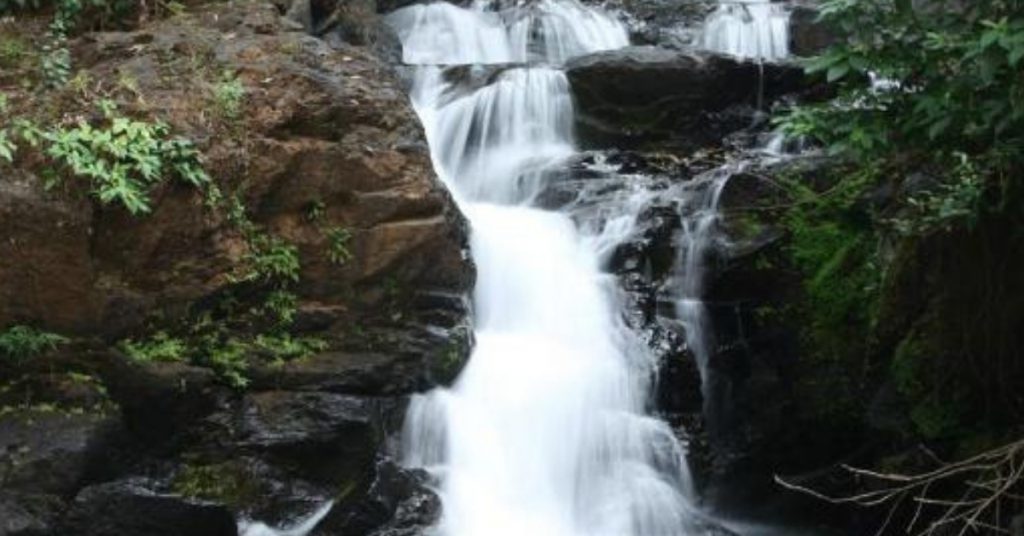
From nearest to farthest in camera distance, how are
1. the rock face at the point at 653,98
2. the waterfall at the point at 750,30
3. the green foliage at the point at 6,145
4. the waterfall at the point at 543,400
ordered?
the green foliage at the point at 6,145, the waterfall at the point at 543,400, the rock face at the point at 653,98, the waterfall at the point at 750,30

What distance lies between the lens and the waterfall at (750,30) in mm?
13164

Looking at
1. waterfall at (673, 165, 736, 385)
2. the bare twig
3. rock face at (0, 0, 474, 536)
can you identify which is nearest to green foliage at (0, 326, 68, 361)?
rock face at (0, 0, 474, 536)

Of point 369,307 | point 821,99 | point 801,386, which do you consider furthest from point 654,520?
point 821,99

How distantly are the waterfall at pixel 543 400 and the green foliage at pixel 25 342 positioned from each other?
2131 mm

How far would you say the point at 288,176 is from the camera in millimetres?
6875

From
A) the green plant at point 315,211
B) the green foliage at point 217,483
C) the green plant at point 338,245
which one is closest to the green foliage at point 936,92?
the green plant at point 338,245

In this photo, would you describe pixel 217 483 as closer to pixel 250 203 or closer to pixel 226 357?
pixel 226 357

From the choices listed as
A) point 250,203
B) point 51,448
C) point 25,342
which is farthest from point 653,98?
point 51,448

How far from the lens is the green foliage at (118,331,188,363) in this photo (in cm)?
614

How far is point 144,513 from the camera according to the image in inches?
226

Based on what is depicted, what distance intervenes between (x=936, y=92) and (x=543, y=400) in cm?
337

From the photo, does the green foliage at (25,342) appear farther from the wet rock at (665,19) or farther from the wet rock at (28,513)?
the wet rock at (665,19)

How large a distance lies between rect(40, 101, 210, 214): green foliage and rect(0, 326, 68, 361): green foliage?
833 millimetres

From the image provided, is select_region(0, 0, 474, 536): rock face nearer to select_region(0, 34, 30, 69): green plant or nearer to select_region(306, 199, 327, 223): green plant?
select_region(306, 199, 327, 223): green plant
